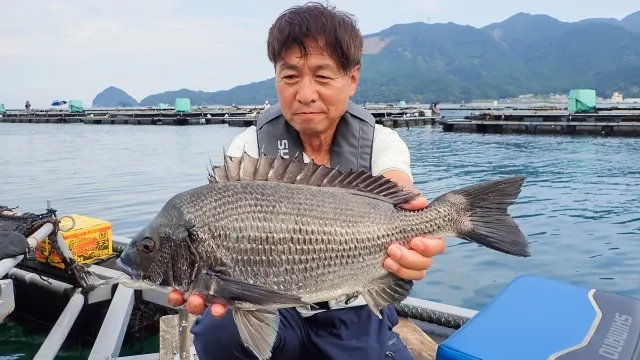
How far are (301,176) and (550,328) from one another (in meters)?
1.80

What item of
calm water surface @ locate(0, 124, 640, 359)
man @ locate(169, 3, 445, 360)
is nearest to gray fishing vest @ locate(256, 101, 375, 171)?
man @ locate(169, 3, 445, 360)

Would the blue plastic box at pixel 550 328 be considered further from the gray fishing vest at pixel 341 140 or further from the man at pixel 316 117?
the gray fishing vest at pixel 341 140

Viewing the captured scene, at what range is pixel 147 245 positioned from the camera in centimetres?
249

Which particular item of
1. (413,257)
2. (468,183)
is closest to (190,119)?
(468,183)

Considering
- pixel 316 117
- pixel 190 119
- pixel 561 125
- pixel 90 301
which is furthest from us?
pixel 190 119

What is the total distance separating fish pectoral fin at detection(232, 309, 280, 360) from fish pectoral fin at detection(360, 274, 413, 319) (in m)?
0.50

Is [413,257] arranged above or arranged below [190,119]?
below

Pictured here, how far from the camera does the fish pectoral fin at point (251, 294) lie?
2.31 metres

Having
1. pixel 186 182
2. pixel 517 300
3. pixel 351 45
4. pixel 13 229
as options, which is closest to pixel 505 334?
pixel 517 300

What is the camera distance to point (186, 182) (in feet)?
66.5

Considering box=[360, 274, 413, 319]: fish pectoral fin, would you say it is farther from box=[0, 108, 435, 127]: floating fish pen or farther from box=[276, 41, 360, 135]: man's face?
box=[0, 108, 435, 127]: floating fish pen

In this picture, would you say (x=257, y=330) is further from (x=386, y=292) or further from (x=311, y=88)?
(x=311, y=88)

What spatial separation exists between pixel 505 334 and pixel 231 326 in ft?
5.25

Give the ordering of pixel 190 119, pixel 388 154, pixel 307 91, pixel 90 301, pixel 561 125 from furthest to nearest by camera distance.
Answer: pixel 190 119, pixel 561 125, pixel 90 301, pixel 388 154, pixel 307 91
